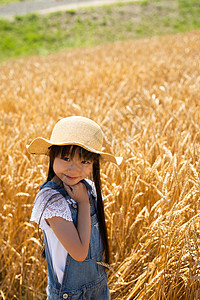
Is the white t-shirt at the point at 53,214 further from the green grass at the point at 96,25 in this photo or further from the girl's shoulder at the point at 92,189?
the green grass at the point at 96,25

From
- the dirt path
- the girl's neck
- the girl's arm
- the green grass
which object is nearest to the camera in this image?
the girl's arm

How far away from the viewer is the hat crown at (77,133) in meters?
1.00

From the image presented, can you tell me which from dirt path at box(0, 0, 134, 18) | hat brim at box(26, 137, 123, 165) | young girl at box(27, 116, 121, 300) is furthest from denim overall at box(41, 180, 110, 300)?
dirt path at box(0, 0, 134, 18)

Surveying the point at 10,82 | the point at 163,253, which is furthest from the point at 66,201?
the point at 10,82

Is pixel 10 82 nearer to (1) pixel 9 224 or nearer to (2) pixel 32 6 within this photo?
(1) pixel 9 224

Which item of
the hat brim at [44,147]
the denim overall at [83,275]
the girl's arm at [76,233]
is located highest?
the hat brim at [44,147]

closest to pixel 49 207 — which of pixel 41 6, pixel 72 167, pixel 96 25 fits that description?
pixel 72 167

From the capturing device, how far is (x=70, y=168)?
1.02 meters

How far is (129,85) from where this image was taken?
145 inches

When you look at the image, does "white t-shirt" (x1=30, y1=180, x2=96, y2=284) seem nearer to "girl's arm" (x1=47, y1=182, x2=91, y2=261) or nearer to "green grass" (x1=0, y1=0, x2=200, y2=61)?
"girl's arm" (x1=47, y1=182, x2=91, y2=261)

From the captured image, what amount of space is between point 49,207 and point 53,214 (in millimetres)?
23

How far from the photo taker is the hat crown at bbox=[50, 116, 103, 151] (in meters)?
1.00

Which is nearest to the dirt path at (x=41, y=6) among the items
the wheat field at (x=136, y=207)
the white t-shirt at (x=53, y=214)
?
the wheat field at (x=136, y=207)

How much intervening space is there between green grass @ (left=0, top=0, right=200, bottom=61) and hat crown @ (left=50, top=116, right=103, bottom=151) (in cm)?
1504
